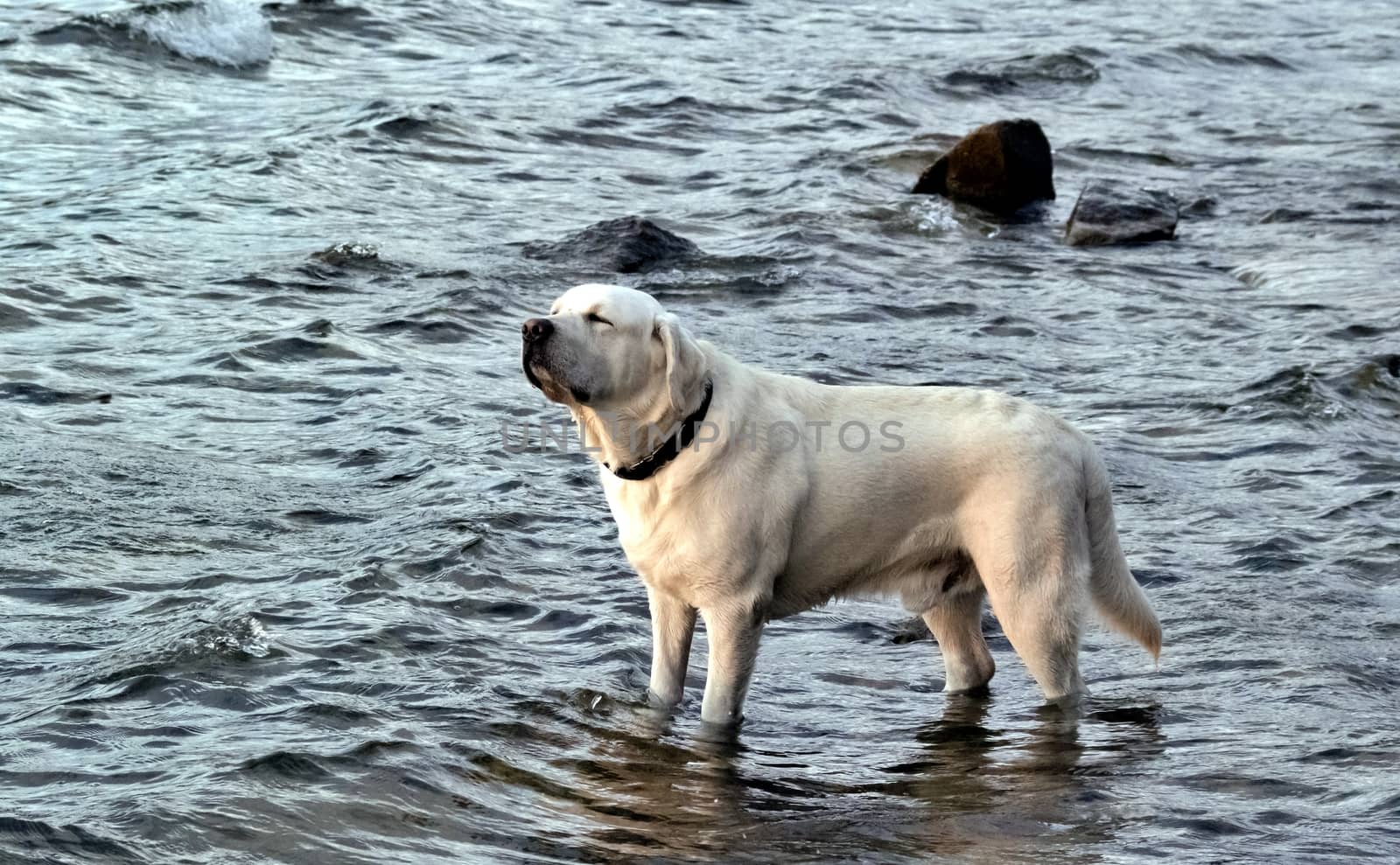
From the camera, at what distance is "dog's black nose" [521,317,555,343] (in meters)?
5.68

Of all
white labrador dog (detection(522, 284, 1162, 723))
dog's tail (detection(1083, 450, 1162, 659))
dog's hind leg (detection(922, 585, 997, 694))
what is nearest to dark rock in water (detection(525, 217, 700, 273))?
dog's hind leg (detection(922, 585, 997, 694))

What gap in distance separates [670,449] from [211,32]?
15.7m

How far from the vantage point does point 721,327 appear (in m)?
11.9

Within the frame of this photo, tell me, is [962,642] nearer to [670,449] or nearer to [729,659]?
[729,659]

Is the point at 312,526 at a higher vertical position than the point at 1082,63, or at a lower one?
lower

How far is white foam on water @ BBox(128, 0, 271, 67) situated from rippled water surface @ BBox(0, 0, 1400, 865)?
0.18 feet

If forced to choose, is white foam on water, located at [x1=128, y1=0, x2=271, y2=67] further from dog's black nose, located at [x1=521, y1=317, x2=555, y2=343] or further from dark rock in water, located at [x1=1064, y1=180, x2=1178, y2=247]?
dog's black nose, located at [x1=521, y1=317, x2=555, y2=343]

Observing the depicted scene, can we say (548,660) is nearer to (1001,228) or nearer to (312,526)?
(312,526)

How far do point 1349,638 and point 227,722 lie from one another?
4.35 metres

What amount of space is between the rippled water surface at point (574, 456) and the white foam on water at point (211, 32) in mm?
A: 56

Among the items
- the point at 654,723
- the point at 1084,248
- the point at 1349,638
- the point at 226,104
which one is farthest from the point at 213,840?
the point at 226,104

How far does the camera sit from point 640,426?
595cm

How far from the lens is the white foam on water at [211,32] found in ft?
64.9

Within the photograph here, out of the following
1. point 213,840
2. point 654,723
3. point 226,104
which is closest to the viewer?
point 213,840
